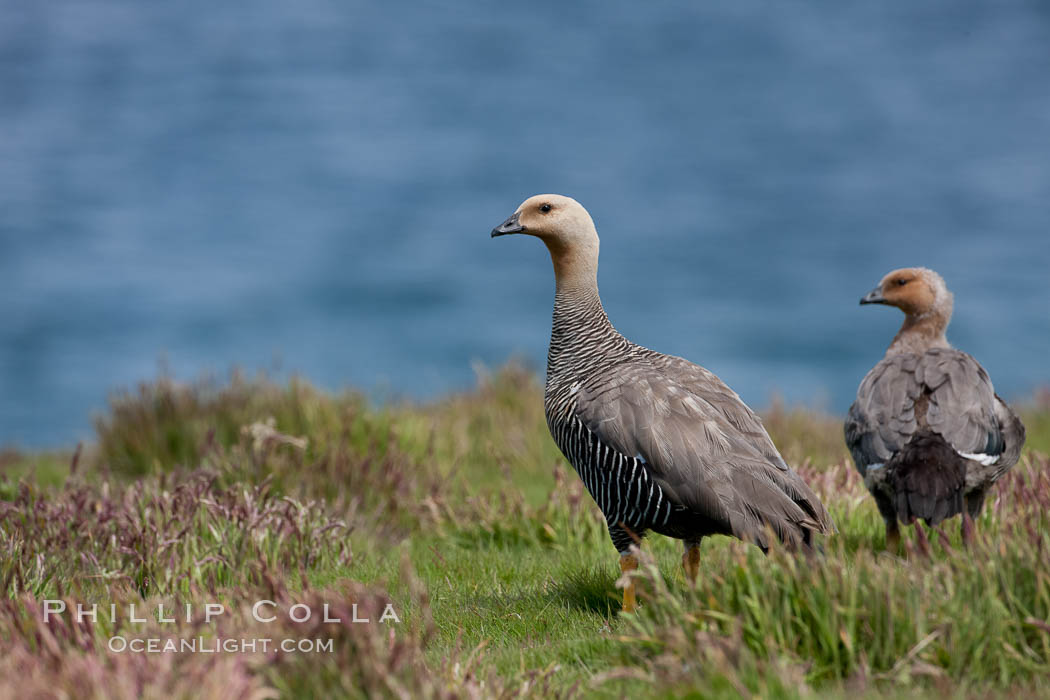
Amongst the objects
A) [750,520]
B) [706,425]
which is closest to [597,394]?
[706,425]

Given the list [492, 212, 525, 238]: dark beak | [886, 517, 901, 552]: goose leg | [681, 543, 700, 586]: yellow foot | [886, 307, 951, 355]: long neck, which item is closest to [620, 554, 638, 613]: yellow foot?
[681, 543, 700, 586]: yellow foot

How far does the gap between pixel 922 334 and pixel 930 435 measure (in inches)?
67.6

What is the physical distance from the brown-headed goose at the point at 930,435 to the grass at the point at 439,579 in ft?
0.97

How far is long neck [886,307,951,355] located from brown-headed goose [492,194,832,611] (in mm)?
2245

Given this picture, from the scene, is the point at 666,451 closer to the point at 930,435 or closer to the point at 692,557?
the point at 692,557

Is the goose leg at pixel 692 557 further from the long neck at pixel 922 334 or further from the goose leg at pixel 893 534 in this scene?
the long neck at pixel 922 334

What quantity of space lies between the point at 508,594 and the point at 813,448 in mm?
5603

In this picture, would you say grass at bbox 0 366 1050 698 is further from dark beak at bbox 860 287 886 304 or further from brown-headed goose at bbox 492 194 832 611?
dark beak at bbox 860 287 886 304

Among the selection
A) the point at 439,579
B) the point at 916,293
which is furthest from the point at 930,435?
the point at 439,579

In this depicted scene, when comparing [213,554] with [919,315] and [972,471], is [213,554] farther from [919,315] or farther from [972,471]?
[919,315]

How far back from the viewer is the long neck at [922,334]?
23.2ft

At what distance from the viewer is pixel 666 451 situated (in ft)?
15.9

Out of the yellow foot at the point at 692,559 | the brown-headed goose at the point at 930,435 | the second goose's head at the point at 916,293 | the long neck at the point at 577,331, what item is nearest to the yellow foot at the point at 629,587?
the yellow foot at the point at 692,559

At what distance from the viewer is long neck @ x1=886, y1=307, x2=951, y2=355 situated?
7.06 meters
